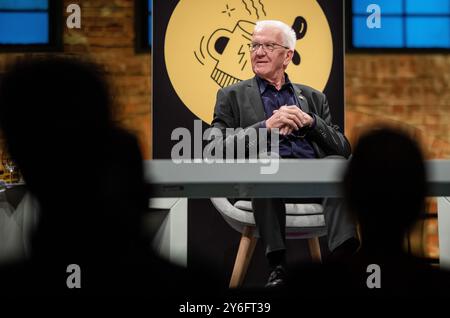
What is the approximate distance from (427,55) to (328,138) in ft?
5.86

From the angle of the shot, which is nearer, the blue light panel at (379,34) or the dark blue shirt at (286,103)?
the dark blue shirt at (286,103)

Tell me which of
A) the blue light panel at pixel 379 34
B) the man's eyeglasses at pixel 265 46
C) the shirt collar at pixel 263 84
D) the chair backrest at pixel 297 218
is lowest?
the chair backrest at pixel 297 218

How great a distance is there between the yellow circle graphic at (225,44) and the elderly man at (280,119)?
24.4 inches

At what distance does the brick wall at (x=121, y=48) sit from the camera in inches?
144

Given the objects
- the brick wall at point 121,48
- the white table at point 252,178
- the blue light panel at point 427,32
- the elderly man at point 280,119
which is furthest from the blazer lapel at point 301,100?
the blue light panel at point 427,32

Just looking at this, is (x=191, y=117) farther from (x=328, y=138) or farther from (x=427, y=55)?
(x=427, y=55)

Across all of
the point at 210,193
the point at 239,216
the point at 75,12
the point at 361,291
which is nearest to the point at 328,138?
the point at 239,216

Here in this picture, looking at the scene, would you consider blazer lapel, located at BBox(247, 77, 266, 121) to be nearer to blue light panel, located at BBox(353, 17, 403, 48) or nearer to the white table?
the white table

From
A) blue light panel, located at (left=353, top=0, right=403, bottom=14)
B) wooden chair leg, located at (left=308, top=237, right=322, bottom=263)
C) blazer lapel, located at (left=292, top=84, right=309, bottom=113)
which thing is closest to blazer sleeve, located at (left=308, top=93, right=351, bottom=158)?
blazer lapel, located at (left=292, top=84, right=309, bottom=113)

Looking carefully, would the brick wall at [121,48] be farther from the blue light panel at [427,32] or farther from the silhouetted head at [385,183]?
the silhouetted head at [385,183]

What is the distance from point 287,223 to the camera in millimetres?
2230

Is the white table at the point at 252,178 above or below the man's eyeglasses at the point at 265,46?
below

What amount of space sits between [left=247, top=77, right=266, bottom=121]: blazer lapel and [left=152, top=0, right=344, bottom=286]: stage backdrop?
0.66 metres

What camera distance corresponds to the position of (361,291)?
70 cm
